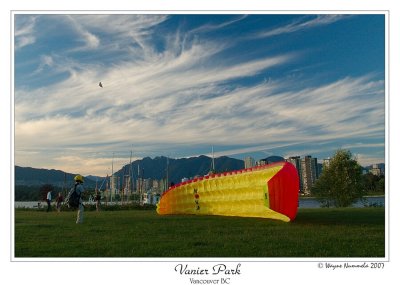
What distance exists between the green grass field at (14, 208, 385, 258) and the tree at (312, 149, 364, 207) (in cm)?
2356

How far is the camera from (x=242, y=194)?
15281mm

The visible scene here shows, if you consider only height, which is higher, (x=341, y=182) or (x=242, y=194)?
(x=242, y=194)

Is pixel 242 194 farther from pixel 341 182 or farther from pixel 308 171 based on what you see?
pixel 341 182

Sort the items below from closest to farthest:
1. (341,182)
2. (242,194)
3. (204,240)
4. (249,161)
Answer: (204,240), (242,194), (249,161), (341,182)

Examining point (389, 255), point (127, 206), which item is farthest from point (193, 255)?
point (127, 206)

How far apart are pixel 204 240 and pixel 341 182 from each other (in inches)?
1146

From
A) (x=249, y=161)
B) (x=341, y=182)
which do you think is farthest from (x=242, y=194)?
(x=341, y=182)

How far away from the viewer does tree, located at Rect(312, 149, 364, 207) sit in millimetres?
35906

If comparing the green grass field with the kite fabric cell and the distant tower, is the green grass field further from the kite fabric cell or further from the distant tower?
the distant tower

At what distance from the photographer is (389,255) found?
8.76 metres

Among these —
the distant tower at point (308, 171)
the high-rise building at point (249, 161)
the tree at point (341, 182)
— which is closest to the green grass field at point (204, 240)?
the high-rise building at point (249, 161)
